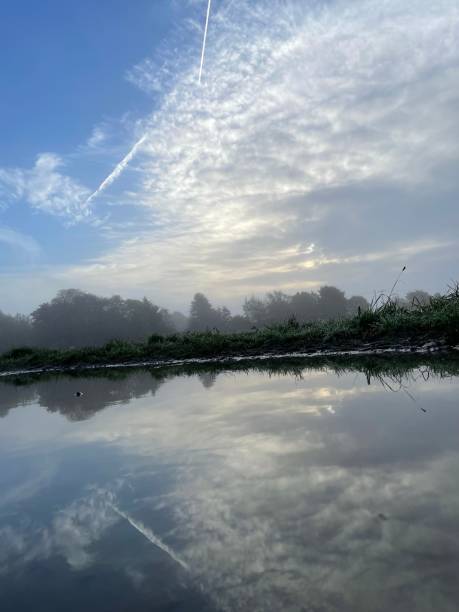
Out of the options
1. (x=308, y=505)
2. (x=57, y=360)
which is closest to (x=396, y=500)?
(x=308, y=505)

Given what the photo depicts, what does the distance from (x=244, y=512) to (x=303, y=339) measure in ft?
21.1

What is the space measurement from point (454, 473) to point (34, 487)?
1.82 m

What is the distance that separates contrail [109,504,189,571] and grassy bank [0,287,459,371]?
5.31 m

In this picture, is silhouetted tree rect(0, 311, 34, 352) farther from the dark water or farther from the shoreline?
the dark water

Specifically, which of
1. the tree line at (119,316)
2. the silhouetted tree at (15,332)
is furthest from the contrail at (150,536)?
the silhouetted tree at (15,332)

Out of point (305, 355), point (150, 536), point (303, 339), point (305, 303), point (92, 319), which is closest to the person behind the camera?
point (150, 536)

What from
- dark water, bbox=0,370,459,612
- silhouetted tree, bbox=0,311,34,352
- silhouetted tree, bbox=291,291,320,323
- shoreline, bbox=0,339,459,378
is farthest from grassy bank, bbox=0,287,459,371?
silhouetted tree, bbox=0,311,34,352

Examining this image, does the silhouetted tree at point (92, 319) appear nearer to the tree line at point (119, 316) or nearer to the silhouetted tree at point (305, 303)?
the tree line at point (119, 316)

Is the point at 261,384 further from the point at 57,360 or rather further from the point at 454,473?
the point at 57,360

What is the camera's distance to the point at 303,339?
7801 millimetres

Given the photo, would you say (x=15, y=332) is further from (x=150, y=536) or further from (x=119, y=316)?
(x=150, y=536)

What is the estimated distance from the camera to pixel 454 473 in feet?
5.37

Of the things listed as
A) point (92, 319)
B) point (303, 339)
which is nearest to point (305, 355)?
point (303, 339)

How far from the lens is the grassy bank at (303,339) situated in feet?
21.1
